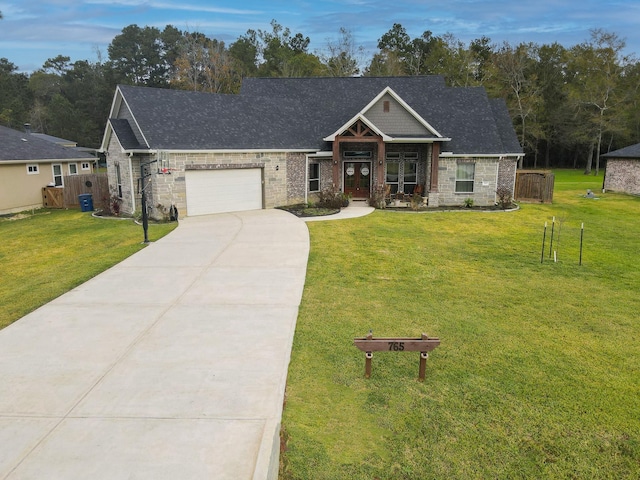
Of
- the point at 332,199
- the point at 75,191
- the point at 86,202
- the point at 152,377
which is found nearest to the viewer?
the point at 152,377

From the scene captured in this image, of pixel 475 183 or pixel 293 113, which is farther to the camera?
pixel 293 113

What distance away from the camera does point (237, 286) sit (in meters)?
9.89

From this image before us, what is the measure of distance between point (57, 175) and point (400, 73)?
153ft

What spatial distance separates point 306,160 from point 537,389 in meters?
17.8

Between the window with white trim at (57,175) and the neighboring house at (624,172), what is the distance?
34520mm

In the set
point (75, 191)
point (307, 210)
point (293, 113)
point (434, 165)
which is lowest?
point (307, 210)

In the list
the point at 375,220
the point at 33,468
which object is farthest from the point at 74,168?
the point at 33,468

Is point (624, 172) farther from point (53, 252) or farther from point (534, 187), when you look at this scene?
point (53, 252)

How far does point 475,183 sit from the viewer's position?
75.9 feet

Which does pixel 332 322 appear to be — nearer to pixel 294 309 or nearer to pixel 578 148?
pixel 294 309

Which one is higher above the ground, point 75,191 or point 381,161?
point 381,161

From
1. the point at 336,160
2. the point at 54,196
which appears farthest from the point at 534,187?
the point at 54,196

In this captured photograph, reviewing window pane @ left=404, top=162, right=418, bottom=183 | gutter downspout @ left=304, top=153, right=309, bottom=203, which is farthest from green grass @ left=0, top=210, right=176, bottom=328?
window pane @ left=404, top=162, right=418, bottom=183

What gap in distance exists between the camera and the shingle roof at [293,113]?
64.8 feet
